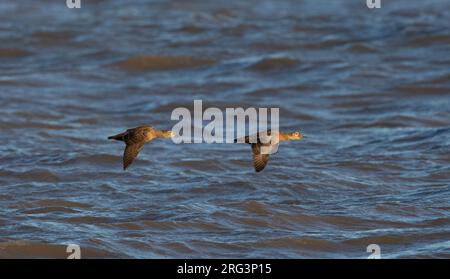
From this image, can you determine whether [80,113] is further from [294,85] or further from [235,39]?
[235,39]

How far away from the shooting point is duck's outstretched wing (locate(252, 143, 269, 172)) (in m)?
10.9

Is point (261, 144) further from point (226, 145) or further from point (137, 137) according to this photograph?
point (226, 145)

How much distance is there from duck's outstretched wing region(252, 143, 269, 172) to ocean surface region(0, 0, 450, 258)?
3.58 feet

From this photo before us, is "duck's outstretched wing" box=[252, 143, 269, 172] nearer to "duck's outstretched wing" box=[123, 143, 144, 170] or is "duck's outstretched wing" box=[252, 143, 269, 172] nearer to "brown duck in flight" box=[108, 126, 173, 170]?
"brown duck in flight" box=[108, 126, 173, 170]

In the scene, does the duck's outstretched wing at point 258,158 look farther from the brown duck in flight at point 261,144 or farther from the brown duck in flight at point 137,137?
the brown duck in flight at point 137,137

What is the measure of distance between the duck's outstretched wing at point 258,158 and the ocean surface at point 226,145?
109cm

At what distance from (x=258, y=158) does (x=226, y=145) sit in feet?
17.9

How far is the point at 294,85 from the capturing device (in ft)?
66.5

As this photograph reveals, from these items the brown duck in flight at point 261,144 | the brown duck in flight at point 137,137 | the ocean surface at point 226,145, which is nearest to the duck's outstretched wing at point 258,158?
the brown duck in flight at point 261,144

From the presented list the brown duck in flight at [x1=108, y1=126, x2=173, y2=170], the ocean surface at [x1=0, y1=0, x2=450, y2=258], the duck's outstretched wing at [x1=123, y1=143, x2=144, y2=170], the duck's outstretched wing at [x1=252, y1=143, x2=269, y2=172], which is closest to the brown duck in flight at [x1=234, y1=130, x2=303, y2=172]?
the duck's outstretched wing at [x1=252, y1=143, x2=269, y2=172]

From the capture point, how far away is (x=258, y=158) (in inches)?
433

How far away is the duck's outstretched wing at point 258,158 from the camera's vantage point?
10.9m

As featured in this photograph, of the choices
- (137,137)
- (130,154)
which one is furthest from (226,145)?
(130,154)
